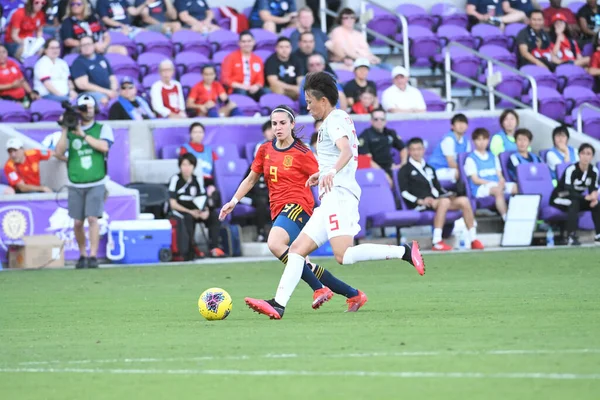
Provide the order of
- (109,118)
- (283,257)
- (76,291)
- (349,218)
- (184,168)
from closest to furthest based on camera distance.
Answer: (349,218)
(283,257)
(76,291)
(184,168)
(109,118)

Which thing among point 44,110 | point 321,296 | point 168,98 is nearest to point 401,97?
point 168,98

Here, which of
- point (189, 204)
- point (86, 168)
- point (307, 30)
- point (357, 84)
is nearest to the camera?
point (86, 168)

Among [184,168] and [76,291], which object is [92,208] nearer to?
[184,168]

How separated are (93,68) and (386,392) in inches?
621

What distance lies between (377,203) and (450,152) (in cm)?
188

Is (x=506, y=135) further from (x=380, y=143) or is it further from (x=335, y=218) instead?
(x=335, y=218)

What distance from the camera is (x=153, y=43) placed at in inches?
880

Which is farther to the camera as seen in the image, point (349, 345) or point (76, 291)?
point (76, 291)

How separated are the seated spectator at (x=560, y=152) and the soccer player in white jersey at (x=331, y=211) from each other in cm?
1262

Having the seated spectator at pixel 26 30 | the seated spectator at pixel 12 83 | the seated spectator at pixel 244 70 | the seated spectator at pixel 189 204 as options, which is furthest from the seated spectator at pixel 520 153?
the seated spectator at pixel 26 30

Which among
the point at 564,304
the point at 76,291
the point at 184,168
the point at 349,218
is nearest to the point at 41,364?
the point at 349,218

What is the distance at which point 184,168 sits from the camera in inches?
760

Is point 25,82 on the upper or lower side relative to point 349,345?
upper

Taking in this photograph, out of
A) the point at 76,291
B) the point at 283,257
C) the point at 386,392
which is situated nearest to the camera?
the point at 386,392
